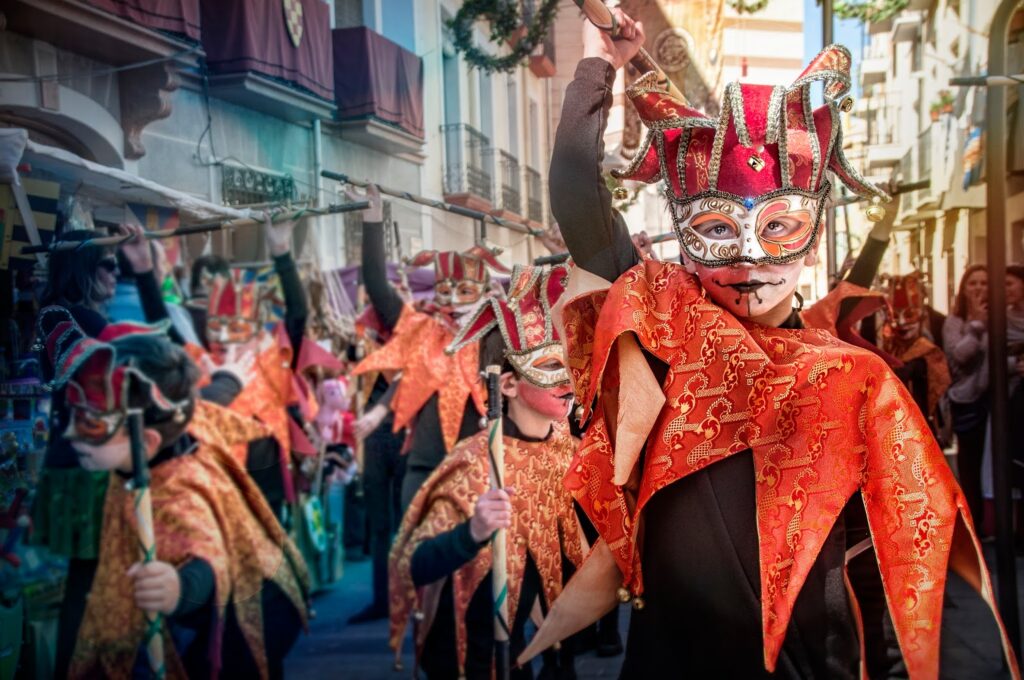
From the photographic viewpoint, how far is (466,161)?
15.3ft

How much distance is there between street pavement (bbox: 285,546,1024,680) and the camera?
4320 millimetres

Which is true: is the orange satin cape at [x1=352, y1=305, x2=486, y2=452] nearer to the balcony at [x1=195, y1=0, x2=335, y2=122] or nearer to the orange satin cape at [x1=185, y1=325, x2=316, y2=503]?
the orange satin cape at [x1=185, y1=325, x2=316, y2=503]

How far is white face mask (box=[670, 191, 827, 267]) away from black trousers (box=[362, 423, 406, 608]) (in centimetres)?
339

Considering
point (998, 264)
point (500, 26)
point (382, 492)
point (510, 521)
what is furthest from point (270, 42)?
point (998, 264)

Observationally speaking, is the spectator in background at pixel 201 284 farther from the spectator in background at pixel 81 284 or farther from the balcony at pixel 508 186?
the balcony at pixel 508 186

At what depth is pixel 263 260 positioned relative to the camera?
3477 mm

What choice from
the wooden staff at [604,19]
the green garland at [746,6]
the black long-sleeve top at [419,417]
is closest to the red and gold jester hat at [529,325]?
the black long-sleeve top at [419,417]

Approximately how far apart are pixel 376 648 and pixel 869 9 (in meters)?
3.78

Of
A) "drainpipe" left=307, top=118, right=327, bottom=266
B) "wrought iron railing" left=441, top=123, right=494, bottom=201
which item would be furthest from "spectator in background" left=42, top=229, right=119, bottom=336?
"wrought iron railing" left=441, top=123, right=494, bottom=201

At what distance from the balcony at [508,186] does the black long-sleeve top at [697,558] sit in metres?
2.50

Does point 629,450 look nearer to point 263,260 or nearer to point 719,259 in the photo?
point 719,259

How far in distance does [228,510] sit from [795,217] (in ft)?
6.25

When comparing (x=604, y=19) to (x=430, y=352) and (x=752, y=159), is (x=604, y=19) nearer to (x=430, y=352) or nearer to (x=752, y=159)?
(x=752, y=159)

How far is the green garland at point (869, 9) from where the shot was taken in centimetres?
496
